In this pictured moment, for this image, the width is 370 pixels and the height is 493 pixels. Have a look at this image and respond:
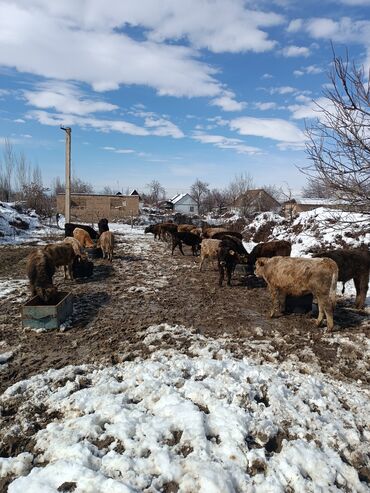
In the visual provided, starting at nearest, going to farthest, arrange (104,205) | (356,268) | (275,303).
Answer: (275,303), (356,268), (104,205)

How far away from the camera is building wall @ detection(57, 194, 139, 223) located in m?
43.0

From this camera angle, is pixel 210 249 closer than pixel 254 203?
Yes

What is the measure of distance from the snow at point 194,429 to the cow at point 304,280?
6.99 ft

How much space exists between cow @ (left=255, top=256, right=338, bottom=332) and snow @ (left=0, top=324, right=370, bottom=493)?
2131 millimetres

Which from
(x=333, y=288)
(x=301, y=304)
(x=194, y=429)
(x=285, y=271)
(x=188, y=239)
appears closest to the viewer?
(x=194, y=429)

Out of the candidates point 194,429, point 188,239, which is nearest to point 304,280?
point 194,429

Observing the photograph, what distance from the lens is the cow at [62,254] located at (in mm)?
8931

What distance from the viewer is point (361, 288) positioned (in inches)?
300

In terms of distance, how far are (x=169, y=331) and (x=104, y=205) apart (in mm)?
40288

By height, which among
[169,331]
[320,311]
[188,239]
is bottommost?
[169,331]

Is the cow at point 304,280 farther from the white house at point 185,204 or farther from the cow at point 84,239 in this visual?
the white house at point 185,204

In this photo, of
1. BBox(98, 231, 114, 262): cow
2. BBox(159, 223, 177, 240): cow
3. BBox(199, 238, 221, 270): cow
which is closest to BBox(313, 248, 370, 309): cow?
BBox(199, 238, 221, 270): cow

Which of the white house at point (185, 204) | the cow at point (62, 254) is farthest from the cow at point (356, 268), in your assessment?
the white house at point (185, 204)

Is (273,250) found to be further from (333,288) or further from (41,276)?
→ (41,276)
